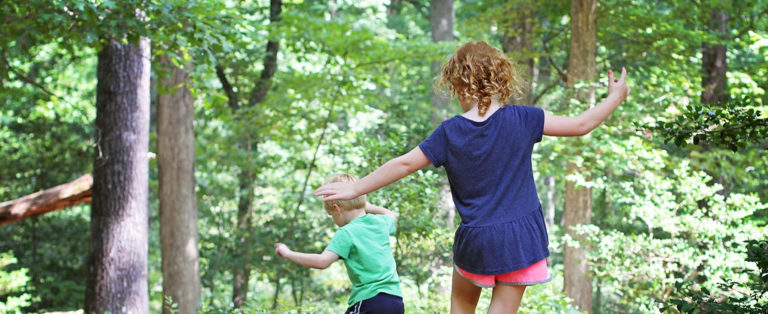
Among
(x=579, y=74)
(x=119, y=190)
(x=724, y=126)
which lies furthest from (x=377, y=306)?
(x=579, y=74)

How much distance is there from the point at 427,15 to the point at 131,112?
1200cm

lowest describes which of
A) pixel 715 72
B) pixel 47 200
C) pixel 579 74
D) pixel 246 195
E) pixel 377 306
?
pixel 377 306

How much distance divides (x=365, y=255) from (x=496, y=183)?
2.97 feet

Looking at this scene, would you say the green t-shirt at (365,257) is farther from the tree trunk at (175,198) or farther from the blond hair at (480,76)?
the tree trunk at (175,198)

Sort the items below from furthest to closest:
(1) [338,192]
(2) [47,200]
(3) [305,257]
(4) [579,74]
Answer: (4) [579,74]
(2) [47,200]
(3) [305,257]
(1) [338,192]

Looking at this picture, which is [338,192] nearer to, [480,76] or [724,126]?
[480,76]

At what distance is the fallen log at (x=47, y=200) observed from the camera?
7.54 metres

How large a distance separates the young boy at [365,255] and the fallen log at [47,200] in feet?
17.9

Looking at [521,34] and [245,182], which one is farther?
[245,182]

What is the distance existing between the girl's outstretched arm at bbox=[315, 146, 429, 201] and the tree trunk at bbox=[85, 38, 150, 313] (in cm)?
480

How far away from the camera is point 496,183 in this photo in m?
2.34

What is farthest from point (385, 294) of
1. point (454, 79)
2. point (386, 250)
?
point (454, 79)

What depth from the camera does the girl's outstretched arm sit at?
2363 mm

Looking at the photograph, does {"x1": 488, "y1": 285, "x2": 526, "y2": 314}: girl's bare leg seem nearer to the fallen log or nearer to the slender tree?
the fallen log
